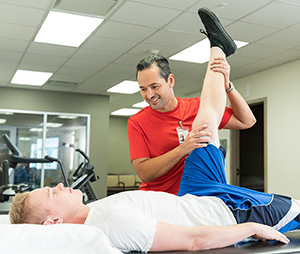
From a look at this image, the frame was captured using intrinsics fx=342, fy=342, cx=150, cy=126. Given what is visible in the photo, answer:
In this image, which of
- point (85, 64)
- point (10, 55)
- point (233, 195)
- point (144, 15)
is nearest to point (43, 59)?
point (10, 55)

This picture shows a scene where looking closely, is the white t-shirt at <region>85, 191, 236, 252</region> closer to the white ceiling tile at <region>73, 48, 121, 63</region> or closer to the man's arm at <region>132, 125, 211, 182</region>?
the man's arm at <region>132, 125, 211, 182</region>

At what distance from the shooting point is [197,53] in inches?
181

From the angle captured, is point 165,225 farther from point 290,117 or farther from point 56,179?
point 56,179

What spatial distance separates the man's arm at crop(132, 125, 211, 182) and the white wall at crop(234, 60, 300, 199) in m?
3.59

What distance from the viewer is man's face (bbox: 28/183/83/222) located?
125 centimetres

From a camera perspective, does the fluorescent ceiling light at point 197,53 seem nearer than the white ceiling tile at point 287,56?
Yes

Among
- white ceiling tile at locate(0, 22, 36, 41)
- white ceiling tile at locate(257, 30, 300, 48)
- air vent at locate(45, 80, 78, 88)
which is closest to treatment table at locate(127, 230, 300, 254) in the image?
white ceiling tile at locate(257, 30, 300, 48)

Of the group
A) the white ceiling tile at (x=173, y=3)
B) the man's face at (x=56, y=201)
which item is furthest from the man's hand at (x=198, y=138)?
the white ceiling tile at (x=173, y=3)

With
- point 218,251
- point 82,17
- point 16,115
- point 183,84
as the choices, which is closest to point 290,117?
point 183,84

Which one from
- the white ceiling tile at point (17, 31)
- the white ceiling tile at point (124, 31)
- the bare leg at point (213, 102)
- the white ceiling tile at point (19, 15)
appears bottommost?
the bare leg at point (213, 102)

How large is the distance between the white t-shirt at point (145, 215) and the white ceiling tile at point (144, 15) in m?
2.28

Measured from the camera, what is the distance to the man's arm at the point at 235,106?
5.37 feet

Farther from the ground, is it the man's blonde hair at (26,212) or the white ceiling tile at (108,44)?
the white ceiling tile at (108,44)

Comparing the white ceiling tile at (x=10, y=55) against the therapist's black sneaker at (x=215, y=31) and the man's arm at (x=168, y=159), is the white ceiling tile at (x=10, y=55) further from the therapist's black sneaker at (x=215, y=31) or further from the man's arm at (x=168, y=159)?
the therapist's black sneaker at (x=215, y=31)
